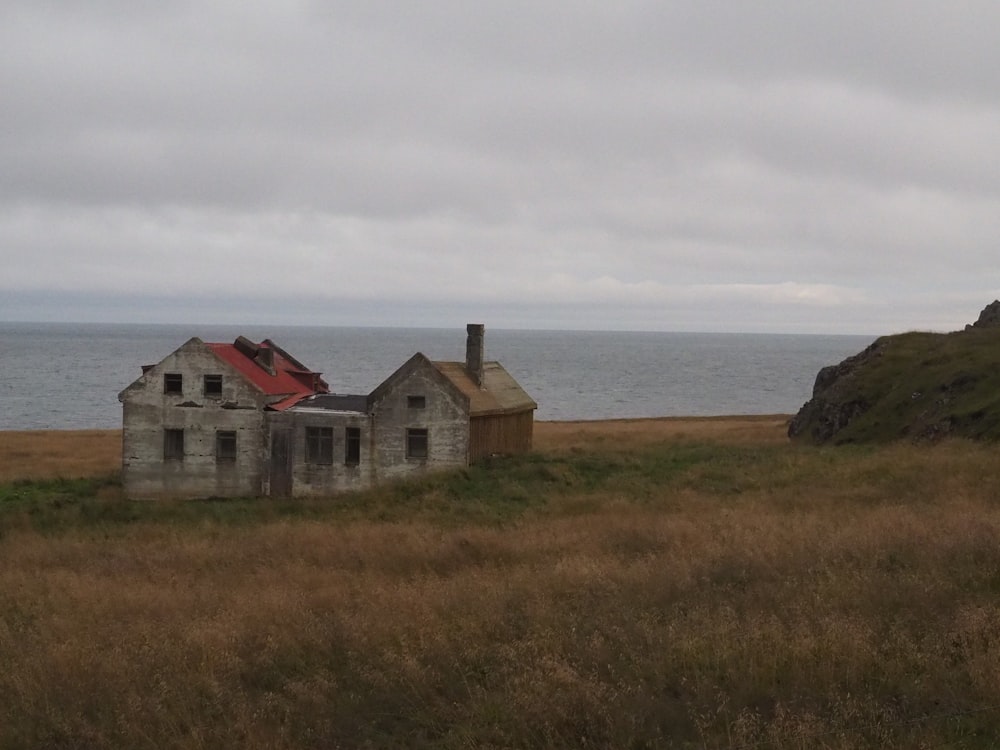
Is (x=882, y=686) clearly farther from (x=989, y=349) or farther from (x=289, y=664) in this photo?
(x=989, y=349)

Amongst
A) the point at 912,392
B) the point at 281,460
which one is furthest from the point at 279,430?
the point at 912,392

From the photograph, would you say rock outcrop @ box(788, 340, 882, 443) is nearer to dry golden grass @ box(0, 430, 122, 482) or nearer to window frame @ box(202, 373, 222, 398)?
window frame @ box(202, 373, 222, 398)

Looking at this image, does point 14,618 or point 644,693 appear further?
point 14,618

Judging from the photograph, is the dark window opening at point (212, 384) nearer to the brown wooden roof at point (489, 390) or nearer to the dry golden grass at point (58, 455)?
the brown wooden roof at point (489, 390)

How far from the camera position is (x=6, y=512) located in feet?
94.3

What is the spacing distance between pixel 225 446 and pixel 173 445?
201cm

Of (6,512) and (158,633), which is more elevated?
(158,633)

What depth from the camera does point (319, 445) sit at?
1291 inches

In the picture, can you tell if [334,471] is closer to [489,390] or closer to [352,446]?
[352,446]

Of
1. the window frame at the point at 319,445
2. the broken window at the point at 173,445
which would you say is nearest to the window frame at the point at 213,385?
the broken window at the point at 173,445

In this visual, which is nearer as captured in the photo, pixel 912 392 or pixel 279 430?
pixel 279 430

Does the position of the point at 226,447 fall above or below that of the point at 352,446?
below

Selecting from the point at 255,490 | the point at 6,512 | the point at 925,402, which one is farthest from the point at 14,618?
the point at 925,402

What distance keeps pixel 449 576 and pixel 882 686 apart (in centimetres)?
825
